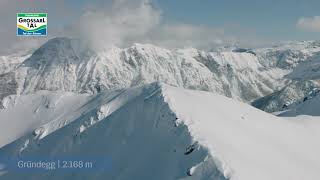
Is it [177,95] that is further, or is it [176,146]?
[177,95]

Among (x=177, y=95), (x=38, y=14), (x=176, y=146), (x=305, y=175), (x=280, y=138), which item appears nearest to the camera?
(x=305, y=175)

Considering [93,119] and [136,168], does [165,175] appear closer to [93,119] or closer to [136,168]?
[136,168]

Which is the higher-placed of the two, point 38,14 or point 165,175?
point 38,14

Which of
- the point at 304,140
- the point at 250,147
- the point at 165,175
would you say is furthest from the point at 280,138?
the point at 165,175

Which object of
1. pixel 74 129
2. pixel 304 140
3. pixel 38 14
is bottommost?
pixel 74 129

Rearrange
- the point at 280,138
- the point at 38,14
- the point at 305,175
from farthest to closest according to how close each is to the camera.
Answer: the point at 38,14, the point at 280,138, the point at 305,175

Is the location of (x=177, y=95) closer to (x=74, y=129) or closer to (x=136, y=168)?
(x=136, y=168)
